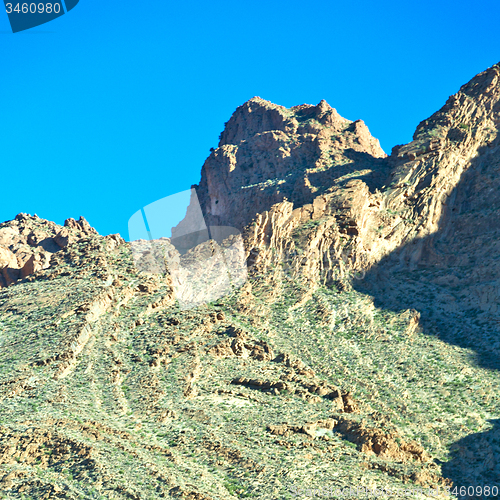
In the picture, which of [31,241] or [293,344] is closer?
[293,344]

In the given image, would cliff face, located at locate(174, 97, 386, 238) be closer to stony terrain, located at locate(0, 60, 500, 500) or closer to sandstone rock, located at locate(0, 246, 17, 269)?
stony terrain, located at locate(0, 60, 500, 500)

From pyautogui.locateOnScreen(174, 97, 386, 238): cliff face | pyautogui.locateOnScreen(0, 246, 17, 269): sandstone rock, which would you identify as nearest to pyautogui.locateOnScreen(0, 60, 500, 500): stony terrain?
pyautogui.locateOnScreen(0, 246, 17, 269): sandstone rock

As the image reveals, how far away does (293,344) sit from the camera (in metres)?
77.4

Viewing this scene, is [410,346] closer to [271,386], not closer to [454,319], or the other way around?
[454,319]

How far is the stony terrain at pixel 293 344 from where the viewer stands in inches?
2151

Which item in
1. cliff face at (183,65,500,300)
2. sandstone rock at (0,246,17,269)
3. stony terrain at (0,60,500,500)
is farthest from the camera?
sandstone rock at (0,246,17,269)

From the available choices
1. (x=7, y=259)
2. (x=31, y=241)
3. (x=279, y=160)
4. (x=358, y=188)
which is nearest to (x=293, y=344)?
(x=358, y=188)

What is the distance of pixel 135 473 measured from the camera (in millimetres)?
51281

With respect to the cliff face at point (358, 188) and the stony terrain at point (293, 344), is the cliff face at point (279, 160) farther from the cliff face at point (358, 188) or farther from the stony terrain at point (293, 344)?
the stony terrain at point (293, 344)

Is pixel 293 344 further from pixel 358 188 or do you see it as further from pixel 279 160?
pixel 279 160

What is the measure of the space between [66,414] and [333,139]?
77.5 metres

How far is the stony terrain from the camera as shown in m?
54.6

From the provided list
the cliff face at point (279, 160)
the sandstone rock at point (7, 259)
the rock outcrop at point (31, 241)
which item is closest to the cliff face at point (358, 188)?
the cliff face at point (279, 160)

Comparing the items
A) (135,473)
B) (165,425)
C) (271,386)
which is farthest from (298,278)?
(135,473)
